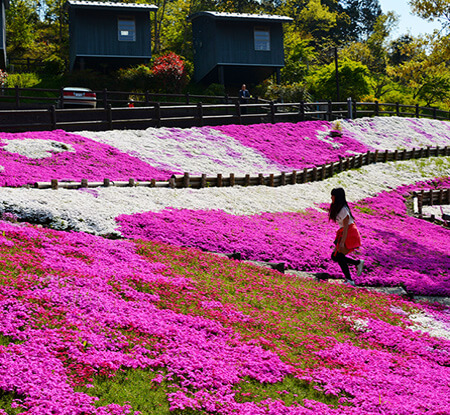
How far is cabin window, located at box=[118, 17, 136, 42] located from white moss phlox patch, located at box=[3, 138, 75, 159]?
27665mm

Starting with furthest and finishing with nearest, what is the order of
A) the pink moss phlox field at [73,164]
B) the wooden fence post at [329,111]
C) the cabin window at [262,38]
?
the cabin window at [262,38] → the wooden fence post at [329,111] → the pink moss phlox field at [73,164]

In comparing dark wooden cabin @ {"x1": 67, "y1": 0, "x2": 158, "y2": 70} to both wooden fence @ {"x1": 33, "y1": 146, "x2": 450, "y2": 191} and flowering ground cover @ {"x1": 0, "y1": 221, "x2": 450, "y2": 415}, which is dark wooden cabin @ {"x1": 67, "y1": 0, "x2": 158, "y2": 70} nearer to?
wooden fence @ {"x1": 33, "y1": 146, "x2": 450, "y2": 191}

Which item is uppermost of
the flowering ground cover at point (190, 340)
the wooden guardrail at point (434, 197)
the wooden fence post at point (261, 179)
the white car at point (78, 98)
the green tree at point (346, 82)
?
the green tree at point (346, 82)

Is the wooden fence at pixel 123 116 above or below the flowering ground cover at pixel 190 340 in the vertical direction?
above

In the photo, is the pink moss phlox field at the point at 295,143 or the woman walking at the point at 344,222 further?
the pink moss phlox field at the point at 295,143

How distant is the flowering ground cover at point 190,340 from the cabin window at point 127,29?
3937cm

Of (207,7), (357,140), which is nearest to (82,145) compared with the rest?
(357,140)

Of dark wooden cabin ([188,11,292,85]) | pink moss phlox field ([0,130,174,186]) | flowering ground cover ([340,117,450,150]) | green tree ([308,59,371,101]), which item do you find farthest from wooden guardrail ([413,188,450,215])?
green tree ([308,59,371,101])

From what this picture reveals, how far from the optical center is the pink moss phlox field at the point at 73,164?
19.5 metres

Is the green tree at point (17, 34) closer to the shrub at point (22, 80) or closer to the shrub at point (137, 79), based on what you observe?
the shrub at point (22, 80)

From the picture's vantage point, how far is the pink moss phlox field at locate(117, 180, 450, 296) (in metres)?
15.5

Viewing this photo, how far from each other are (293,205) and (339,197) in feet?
31.6

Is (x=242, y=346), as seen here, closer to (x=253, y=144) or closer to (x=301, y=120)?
(x=253, y=144)

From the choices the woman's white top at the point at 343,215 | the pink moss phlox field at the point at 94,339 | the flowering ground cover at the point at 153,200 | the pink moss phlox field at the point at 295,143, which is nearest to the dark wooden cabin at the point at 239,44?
the pink moss phlox field at the point at 295,143
